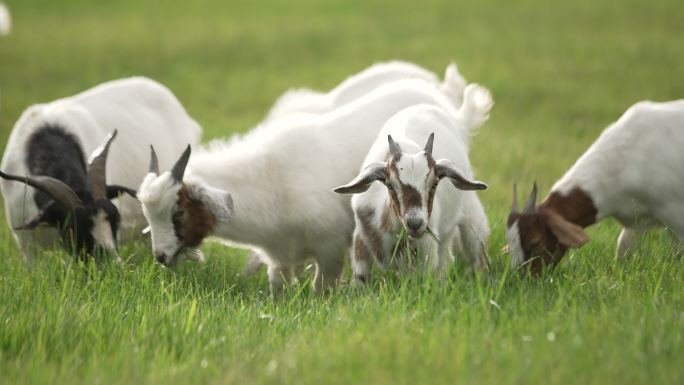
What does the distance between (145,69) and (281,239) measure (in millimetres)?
12358

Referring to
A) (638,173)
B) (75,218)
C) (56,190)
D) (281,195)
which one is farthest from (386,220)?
(56,190)

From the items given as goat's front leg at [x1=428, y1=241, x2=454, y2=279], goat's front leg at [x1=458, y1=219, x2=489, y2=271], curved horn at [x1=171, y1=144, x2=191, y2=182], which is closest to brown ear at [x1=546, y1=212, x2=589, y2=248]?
goat's front leg at [x1=458, y1=219, x2=489, y2=271]

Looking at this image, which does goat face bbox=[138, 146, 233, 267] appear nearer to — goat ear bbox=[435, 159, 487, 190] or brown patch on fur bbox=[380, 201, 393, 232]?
brown patch on fur bbox=[380, 201, 393, 232]

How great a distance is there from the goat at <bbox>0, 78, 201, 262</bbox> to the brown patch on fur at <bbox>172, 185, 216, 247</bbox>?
68cm

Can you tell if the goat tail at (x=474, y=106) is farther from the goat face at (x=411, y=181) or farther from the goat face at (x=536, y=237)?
the goat face at (x=411, y=181)

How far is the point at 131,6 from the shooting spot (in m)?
26.2

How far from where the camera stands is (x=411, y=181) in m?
5.35

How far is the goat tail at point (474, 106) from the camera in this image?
725 cm

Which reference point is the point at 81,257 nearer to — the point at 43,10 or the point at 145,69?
the point at 145,69

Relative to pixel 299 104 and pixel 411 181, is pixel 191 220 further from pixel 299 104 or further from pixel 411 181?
pixel 299 104

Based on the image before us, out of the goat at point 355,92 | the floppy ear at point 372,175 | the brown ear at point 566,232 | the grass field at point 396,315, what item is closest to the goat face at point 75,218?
the grass field at point 396,315

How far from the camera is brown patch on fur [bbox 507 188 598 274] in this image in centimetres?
636

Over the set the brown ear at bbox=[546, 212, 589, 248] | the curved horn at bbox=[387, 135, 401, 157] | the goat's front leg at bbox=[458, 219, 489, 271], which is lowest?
the goat's front leg at bbox=[458, 219, 489, 271]

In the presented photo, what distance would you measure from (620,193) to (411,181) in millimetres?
2049
